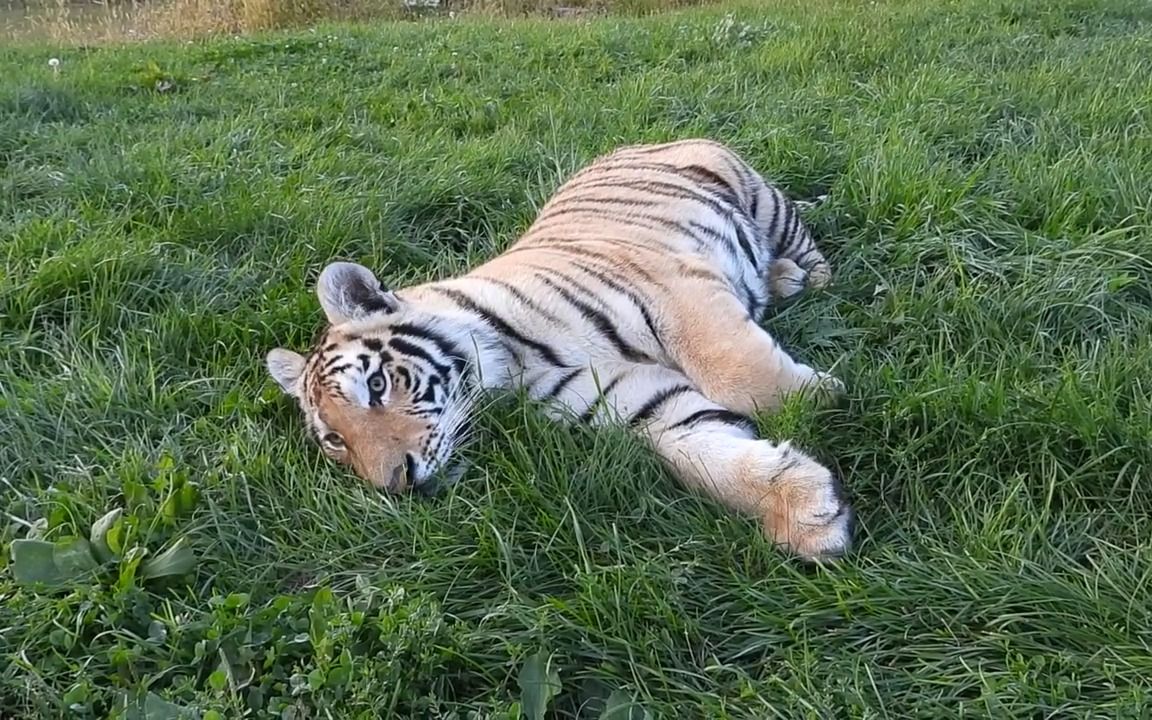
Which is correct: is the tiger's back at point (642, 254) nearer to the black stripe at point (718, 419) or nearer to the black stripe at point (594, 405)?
Result: the black stripe at point (594, 405)

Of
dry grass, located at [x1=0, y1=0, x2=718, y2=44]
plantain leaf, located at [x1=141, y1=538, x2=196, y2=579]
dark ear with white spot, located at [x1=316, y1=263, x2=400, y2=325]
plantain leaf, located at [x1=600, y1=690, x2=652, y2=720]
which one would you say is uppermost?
dark ear with white spot, located at [x1=316, y1=263, x2=400, y2=325]

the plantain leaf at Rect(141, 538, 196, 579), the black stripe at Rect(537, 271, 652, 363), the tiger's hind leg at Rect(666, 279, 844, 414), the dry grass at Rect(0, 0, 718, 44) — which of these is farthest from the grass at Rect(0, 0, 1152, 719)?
the dry grass at Rect(0, 0, 718, 44)

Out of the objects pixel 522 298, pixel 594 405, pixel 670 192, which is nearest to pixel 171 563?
pixel 594 405

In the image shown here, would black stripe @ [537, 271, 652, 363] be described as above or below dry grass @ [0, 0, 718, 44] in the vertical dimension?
above

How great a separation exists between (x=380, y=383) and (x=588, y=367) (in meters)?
0.51

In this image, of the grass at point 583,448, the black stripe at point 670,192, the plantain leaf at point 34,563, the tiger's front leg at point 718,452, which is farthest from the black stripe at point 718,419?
the plantain leaf at point 34,563

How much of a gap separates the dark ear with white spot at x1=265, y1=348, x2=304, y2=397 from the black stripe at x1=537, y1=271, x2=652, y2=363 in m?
0.67

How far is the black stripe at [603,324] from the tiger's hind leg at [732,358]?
93mm

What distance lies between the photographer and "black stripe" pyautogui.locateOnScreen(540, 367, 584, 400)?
237cm

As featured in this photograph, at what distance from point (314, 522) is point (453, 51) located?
433cm

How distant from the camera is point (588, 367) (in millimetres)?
2432

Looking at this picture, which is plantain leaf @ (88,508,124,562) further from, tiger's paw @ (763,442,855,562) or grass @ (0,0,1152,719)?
tiger's paw @ (763,442,855,562)

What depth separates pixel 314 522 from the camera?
205cm

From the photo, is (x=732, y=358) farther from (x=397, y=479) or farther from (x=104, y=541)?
(x=104, y=541)
